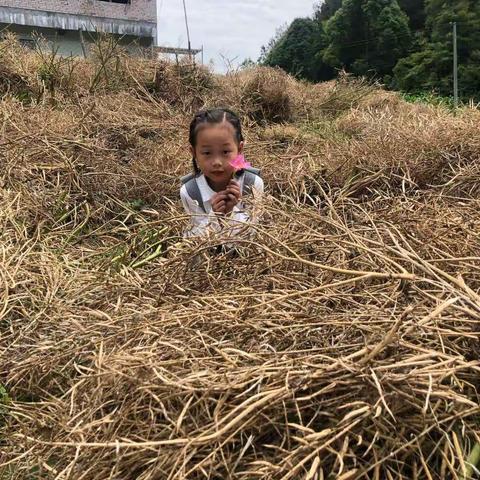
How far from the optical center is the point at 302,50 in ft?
86.1

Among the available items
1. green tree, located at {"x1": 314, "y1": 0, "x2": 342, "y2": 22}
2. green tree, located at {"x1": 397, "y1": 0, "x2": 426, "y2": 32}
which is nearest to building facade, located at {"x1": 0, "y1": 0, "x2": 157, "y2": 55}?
green tree, located at {"x1": 397, "y1": 0, "x2": 426, "y2": 32}

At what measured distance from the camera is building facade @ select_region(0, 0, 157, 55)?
15188 mm

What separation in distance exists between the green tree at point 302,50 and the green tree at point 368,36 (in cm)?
92

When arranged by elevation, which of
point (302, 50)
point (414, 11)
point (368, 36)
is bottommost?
point (302, 50)

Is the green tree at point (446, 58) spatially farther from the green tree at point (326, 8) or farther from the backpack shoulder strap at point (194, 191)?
the backpack shoulder strap at point (194, 191)

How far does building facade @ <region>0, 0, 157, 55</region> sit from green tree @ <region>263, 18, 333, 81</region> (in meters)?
9.39

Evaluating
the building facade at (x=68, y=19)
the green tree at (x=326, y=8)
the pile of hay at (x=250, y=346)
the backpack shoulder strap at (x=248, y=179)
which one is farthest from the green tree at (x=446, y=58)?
the pile of hay at (x=250, y=346)

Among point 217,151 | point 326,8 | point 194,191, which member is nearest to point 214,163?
point 217,151

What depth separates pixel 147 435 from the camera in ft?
3.56

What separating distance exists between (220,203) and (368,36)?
947 inches

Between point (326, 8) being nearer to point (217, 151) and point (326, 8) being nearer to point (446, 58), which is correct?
point (446, 58)

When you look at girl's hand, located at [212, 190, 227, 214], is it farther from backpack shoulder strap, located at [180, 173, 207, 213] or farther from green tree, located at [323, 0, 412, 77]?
green tree, located at [323, 0, 412, 77]

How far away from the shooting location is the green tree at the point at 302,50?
25.4m

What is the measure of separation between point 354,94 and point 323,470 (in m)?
6.46
